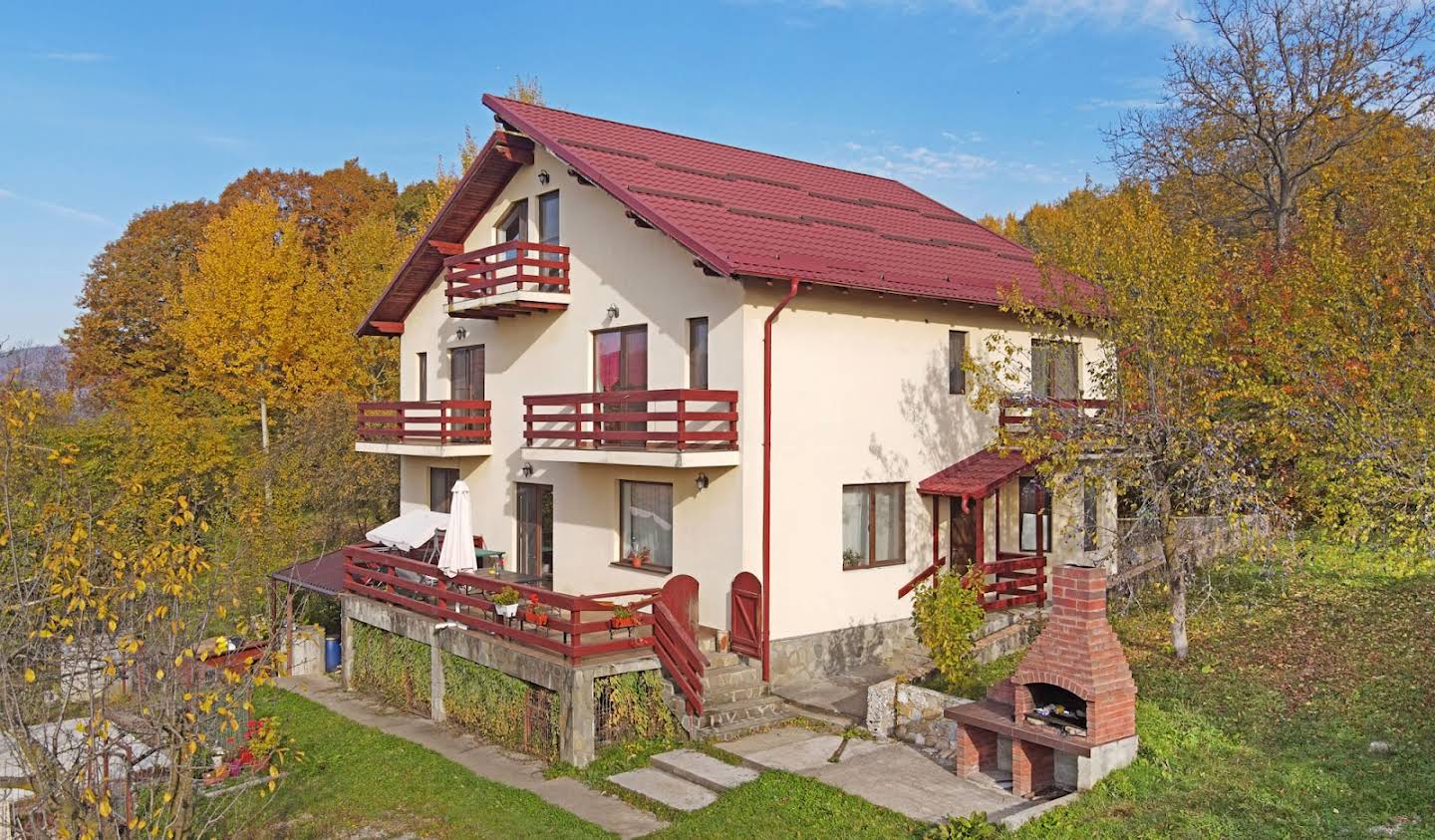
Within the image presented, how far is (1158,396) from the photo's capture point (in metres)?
13.3

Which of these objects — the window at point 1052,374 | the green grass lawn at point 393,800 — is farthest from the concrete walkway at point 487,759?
the window at point 1052,374

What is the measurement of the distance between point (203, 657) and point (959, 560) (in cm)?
1332

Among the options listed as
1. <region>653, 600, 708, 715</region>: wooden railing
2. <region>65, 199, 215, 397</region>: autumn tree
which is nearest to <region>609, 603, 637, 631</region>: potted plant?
<region>653, 600, 708, 715</region>: wooden railing

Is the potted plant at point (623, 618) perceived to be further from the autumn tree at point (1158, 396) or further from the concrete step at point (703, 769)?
the autumn tree at point (1158, 396)

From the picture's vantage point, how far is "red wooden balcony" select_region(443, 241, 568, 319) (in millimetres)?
18062

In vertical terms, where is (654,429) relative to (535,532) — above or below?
above

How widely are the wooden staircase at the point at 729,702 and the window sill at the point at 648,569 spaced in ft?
5.53

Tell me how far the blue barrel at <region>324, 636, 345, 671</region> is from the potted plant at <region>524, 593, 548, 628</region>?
713 centimetres

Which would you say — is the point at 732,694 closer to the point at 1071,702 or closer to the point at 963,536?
the point at 1071,702

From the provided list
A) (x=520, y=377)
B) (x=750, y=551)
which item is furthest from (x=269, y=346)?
(x=750, y=551)

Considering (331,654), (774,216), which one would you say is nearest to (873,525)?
(774,216)

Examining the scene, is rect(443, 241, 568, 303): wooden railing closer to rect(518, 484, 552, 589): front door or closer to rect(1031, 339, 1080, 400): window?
rect(518, 484, 552, 589): front door

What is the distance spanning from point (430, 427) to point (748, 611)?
10.1 metres

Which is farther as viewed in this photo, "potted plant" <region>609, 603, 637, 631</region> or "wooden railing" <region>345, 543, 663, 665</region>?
"potted plant" <region>609, 603, 637, 631</region>
